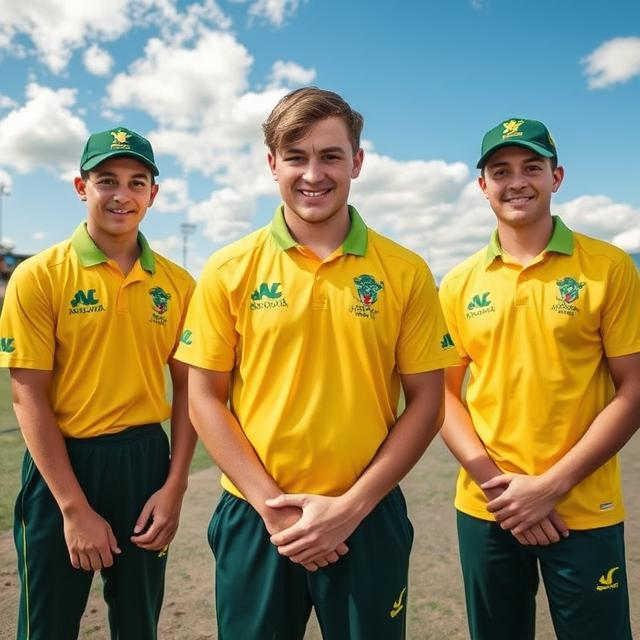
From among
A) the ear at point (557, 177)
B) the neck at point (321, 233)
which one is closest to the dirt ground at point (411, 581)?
the neck at point (321, 233)

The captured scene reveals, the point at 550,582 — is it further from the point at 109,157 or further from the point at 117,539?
the point at 109,157

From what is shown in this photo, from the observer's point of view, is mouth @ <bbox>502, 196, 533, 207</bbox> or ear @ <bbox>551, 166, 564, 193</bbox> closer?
mouth @ <bbox>502, 196, 533, 207</bbox>

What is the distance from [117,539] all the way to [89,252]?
3.44 feet

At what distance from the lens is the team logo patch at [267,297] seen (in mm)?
1848

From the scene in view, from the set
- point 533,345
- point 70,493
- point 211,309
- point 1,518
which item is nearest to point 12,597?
point 1,518

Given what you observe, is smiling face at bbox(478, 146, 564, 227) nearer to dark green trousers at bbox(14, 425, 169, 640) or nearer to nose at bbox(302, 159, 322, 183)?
nose at bbox(302, 159, 322, 183)

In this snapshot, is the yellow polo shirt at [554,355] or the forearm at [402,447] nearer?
the forearm at [402,447]

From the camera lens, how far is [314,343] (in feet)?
6.02

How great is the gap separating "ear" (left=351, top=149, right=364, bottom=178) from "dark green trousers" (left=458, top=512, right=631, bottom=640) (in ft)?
4.20

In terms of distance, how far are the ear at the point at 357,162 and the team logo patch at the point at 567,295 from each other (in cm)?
81

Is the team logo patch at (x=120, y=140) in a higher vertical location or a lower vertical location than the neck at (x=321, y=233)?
higher

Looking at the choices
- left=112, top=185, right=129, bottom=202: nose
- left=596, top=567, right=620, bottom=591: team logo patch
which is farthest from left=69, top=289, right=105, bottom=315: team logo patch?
left=596, top=567, right=620, bottom=591: team logo patch

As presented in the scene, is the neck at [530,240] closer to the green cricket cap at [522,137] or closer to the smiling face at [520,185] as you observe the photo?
the smiling face at [520,185]

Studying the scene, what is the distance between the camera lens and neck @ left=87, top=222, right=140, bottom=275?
2.38 metres
